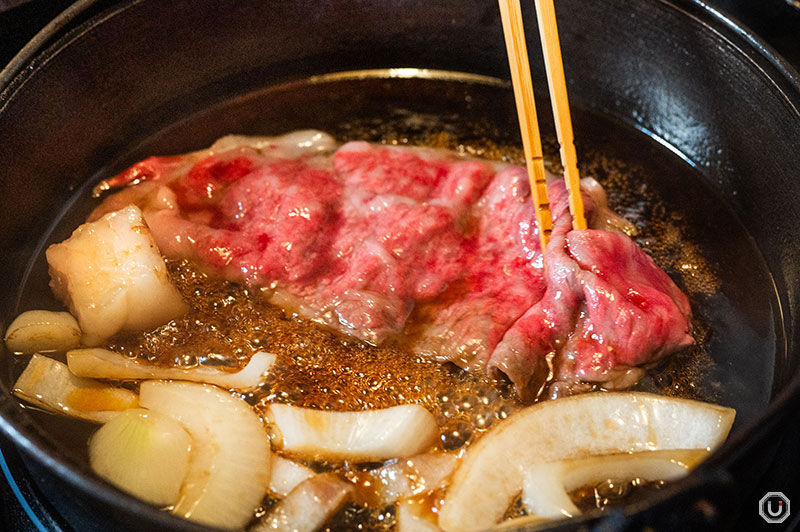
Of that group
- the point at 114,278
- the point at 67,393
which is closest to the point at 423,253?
the point at 114,278

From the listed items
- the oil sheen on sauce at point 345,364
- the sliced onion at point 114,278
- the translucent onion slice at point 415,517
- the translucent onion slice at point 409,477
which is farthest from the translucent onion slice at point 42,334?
the translucent onion slice at point 415,517

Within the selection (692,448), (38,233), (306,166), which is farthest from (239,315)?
(692,448)

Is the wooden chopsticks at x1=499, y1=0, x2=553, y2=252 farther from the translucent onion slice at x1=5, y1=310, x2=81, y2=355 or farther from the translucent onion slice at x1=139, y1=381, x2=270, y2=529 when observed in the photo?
the translucent onion slice at x1=5, y1=310, x2=81, y2=355

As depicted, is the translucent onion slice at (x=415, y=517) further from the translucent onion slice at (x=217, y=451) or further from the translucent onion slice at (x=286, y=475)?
the translucent onion slice at (x=217, y=451)

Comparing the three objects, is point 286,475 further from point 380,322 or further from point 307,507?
point 380,322

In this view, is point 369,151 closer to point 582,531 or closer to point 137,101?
point 137,101

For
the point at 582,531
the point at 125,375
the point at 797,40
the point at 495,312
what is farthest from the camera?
the point at 797,40
